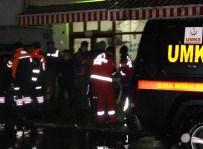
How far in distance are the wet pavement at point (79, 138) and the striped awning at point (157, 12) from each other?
3.63 m

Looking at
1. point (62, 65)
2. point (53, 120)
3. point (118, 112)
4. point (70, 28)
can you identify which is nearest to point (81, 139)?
point (53, 120)

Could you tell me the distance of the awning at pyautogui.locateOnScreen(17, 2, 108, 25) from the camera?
13113 mm

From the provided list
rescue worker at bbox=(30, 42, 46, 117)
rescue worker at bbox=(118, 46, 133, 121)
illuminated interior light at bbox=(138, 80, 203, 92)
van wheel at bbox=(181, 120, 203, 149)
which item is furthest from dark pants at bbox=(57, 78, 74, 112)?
van wheel at bbox=(181, 120, 203, 149)

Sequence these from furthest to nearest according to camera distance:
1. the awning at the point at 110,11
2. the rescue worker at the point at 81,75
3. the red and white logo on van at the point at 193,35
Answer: the rescue worker at the point at 81,75
the awning at the point at 110,11
the red and white logo on van at the point at 193,35

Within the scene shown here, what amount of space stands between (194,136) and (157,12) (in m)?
5.47

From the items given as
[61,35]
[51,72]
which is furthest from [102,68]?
[61,35]

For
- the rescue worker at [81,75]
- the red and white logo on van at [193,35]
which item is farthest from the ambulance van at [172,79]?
the rescue worker at [81,75]

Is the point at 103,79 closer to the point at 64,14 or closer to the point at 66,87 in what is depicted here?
the point at 66,87

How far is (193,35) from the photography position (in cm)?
689

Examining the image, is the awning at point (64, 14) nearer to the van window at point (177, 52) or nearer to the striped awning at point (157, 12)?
the striped awning at point (157, 12)

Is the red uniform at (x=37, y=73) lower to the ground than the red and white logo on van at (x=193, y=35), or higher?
lower

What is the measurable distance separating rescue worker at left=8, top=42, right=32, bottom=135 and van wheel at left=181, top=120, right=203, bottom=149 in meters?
4.08

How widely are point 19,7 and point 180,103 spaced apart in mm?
9516

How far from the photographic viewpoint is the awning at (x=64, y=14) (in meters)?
13.1
